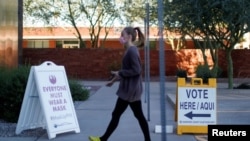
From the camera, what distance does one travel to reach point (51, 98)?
10391 mm

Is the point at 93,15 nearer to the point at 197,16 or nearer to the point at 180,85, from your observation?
the point at 197,16

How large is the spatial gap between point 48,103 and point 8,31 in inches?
434

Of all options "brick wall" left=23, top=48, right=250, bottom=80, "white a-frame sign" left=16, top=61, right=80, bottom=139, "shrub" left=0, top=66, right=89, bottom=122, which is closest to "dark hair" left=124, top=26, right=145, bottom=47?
"white a-frame sign" left=16, top=61, right=80, bottom=139

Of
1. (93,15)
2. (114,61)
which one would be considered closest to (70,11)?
(93,15)

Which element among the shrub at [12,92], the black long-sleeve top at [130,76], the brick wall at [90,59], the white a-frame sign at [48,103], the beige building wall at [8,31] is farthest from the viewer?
the brick wall at [90,59]

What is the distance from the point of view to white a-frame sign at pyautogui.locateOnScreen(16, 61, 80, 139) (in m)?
10.1

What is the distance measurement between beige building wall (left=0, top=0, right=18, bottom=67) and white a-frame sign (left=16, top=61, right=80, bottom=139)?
848cm

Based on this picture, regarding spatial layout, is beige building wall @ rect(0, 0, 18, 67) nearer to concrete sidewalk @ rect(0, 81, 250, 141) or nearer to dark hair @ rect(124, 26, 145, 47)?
concrete sidewalk @ rect(0, 81, 250, 141)

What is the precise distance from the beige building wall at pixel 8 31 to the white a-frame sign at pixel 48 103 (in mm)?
8477

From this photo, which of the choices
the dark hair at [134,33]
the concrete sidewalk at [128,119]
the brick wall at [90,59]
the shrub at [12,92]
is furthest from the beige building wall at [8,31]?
the brick wall at [90,59]

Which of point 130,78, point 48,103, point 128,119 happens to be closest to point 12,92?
point 48,103

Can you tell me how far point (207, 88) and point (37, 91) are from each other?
3222 mm

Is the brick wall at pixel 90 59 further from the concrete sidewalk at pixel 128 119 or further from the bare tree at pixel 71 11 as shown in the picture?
the concrete sidewalk at pixel 128 119

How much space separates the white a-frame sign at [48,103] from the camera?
10.1 meters
